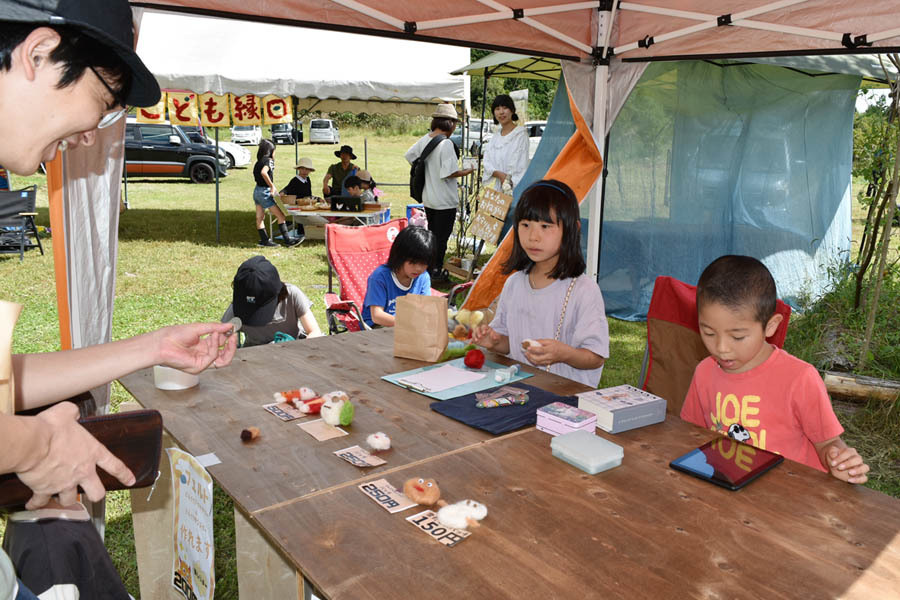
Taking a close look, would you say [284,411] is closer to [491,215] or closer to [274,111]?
[491,215]

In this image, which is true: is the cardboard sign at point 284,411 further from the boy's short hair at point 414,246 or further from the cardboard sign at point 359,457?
the boy's short hair at point 414,246

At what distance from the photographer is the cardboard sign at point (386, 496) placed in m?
1.43

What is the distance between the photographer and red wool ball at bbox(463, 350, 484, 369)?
239cm

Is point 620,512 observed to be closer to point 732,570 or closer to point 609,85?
point 732,570

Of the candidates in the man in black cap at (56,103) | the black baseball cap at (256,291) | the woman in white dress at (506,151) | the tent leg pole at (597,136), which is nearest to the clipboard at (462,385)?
the man in black cap at (56,103)

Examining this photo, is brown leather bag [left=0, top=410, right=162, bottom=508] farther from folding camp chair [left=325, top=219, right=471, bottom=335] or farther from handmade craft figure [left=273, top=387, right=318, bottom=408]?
folding camp chair [left=325, top=219, right=471, bottom=335]

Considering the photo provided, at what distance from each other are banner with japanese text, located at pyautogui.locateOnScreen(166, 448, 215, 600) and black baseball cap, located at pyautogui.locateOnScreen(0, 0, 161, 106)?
880 millimetres

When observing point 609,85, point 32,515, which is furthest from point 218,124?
point 32,515

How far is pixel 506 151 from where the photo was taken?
24.1ft

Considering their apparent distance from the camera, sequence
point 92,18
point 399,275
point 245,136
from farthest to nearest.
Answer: point 245,136 → point 399,275 → point 92,18

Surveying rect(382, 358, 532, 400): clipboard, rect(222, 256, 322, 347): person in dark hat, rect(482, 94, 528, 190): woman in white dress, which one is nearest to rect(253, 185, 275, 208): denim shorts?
rect(482, 94, 528, 190): woman in white dress

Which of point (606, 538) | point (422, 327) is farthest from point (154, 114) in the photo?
point (606, 538)

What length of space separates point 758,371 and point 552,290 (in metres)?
0.94

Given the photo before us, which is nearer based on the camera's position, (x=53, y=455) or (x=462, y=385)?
(x=53, y=455)
